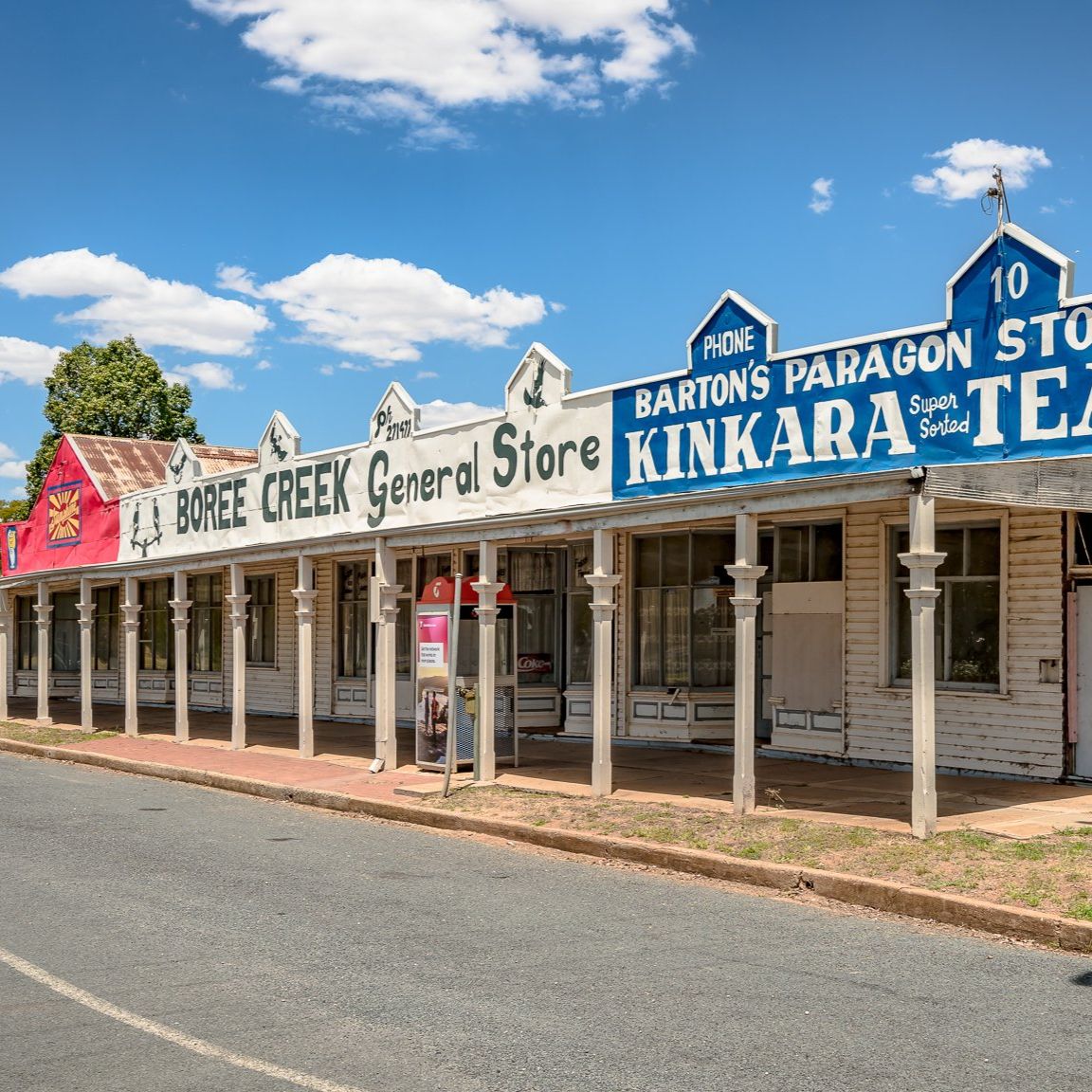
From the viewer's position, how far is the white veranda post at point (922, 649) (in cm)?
1046

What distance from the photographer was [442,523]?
15953 millimetres

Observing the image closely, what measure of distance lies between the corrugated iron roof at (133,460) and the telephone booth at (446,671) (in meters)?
13.0

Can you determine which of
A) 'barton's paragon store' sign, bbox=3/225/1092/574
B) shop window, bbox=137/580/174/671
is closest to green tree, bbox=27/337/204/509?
shop window, bbox=137/580/174/671

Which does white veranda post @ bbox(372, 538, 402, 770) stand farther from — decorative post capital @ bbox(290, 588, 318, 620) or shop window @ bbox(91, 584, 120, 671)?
shop window @ bbox(91, 584, 120, 671)

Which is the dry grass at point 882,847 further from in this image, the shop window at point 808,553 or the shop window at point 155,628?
the shop window at point 155,628

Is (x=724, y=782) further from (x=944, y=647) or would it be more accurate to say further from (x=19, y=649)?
(x=19, y=649)

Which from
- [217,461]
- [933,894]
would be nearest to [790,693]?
[933,894]

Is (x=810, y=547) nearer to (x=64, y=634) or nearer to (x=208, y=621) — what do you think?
(x=208, y=621)

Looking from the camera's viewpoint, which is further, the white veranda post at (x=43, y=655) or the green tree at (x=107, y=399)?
the green tree at (x=107, y=399)

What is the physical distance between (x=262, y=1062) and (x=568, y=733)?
14272 mm

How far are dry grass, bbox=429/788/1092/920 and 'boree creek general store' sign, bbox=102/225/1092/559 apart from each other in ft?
10.6

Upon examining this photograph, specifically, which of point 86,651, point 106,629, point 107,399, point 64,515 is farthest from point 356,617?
point 107,399

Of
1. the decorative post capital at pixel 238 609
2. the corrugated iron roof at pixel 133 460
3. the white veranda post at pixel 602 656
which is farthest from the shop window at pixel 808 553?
the corrugated iron roof at pixel 133 460

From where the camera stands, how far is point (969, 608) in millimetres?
14219
